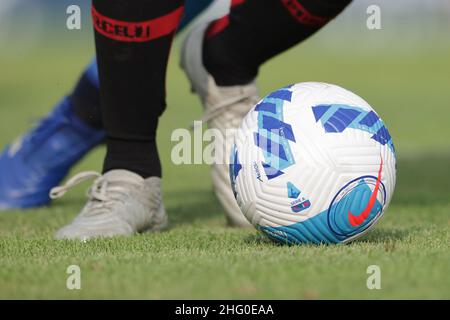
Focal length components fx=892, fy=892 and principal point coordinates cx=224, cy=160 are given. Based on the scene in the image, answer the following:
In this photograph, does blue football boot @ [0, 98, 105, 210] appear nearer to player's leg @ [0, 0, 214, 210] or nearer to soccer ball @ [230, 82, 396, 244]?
player's leg @ [0, 0, 214, 210]

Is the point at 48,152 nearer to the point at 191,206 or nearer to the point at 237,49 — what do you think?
the point at 191,206

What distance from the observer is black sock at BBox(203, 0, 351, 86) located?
2.87m

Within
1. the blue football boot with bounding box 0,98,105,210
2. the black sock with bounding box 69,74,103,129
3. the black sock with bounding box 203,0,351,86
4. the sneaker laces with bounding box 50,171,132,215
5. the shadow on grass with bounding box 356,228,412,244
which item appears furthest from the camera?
the blue football boot with bounding box 0,98,105,210

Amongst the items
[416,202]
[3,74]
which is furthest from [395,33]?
[416,202]

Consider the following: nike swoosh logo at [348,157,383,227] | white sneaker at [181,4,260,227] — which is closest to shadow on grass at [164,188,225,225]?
white sneaker at [181,4,260,227]

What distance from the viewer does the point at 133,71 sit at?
2633 millimetres

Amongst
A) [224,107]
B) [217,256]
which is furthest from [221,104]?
[217,256]

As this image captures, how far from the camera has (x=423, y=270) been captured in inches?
76.7

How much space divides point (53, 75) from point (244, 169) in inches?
466

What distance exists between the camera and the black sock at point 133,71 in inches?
101

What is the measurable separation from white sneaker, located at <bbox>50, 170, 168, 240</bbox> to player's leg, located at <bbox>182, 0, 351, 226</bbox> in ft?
1.07

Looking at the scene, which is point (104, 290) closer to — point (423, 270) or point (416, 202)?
point (423, 270)

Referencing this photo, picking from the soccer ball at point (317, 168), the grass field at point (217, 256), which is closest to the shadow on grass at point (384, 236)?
the grass field at point (217, 256)

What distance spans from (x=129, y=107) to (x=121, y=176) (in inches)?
8.7
